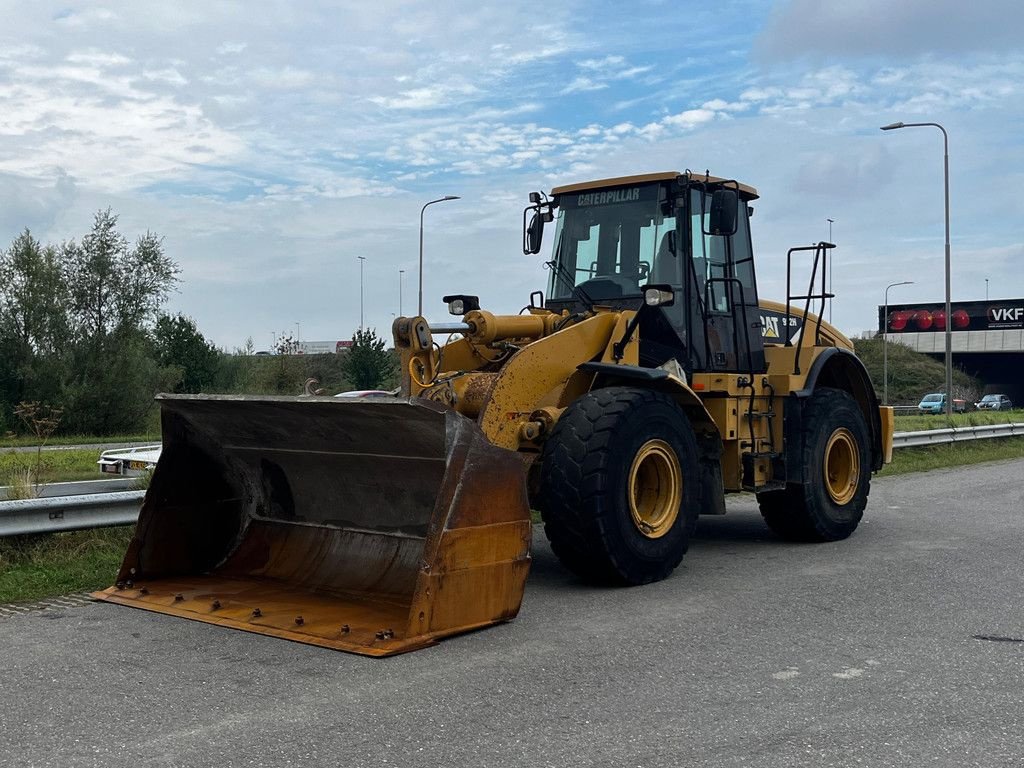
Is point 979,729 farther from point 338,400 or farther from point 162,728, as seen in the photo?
point 338,400

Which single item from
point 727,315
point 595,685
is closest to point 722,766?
point 595,685

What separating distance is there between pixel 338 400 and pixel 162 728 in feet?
8.24

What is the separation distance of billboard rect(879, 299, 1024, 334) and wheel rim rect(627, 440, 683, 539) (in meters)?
59.2

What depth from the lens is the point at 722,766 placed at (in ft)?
13.2

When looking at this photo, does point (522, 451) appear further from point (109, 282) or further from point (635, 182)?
point (109, 282)

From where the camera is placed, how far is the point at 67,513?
7.71m

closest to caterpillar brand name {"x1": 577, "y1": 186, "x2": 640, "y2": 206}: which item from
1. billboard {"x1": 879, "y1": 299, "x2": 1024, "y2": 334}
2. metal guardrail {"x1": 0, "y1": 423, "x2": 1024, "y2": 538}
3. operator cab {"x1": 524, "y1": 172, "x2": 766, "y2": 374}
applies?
operator cab {"x1": 524, "y1": 172, "x2": 766, "y2": 374}

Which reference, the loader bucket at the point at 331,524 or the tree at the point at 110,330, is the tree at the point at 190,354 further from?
the loader bucket at the point at 331,524

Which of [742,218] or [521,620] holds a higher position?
[742,218]

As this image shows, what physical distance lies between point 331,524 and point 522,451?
4.33ft

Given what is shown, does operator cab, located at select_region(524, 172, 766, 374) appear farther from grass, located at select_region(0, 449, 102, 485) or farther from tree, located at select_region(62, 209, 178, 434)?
tree, located at select_region(62, 209, 178, 434)

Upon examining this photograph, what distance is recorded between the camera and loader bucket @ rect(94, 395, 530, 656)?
5.84 meters

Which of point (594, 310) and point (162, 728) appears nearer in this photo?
point (162, 728)

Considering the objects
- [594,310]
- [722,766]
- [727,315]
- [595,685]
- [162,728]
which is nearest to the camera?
[722,766]
